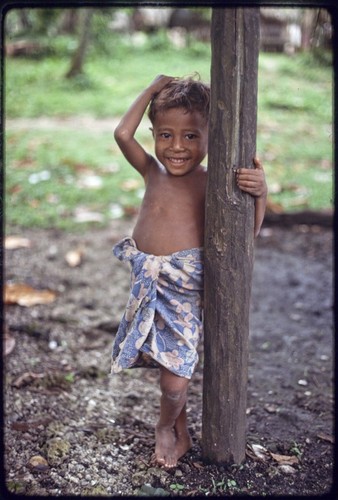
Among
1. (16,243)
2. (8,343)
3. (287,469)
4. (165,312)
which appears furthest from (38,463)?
(16,243)

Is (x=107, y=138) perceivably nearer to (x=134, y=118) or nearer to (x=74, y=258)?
(x=74, y=258)

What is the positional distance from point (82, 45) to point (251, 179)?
26.5 feet

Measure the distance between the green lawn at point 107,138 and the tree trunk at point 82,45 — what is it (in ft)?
0.62

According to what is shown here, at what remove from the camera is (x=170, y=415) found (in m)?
2.26

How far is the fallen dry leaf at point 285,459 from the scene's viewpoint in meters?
2.32

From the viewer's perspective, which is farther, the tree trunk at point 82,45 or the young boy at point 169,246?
the tree trunk at point 82,45

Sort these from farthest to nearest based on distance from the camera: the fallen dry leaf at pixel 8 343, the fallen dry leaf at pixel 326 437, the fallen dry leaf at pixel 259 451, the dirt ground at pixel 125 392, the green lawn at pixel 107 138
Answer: the green lawn at pixel 107 138 → the fallen dry leaf at pixel 8 343 → the fallen dry leaf at pixel 326 437 → the fallen dry leaf at pixel 259 451 → the dirt ground at pixel 125 392

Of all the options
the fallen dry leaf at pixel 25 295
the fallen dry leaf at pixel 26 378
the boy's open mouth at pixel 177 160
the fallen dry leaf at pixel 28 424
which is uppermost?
the boy's open mouth at pixel 177 160

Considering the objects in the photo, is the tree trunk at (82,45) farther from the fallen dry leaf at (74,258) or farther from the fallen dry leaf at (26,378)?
the fallen dry leaf at (26,378)

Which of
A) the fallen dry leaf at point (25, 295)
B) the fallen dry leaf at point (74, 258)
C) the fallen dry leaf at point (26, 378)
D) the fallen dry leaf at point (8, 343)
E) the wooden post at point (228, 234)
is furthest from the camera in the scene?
the fallen dry leaf at point (74, 258)

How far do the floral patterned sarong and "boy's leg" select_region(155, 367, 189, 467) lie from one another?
2.4 inches

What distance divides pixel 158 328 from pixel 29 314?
5.43 ft

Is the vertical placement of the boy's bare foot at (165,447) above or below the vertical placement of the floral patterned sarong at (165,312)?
below

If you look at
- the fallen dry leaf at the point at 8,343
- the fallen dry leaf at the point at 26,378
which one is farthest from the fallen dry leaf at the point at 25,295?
the fallen dry leaf at the point at 26,378
